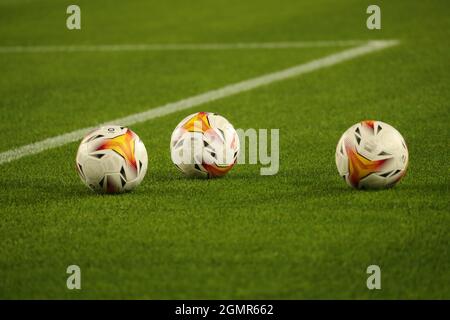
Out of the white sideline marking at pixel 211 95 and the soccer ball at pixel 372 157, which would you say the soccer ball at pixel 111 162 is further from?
the white sideline marking at pixel 211 95

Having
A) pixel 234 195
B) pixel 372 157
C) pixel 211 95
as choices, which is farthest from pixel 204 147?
pixel 211 95

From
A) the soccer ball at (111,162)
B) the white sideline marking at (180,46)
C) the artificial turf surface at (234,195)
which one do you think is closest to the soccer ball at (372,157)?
the artificial turf surface at (234,195)

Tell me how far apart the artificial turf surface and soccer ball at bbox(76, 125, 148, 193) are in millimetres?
113

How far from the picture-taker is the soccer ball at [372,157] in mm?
6707

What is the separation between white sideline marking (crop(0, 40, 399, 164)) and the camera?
29.1ft

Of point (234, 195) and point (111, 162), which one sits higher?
point (111, 162)

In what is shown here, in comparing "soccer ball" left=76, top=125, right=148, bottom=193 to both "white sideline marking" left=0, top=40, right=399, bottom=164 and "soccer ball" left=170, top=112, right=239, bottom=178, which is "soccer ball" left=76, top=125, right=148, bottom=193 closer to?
"soccer ball" left=170, top=112, right=239, bottom=178

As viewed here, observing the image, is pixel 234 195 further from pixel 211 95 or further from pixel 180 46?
pixel 180 46

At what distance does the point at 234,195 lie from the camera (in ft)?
22.6

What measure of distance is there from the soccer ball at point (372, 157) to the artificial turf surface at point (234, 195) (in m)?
0.10

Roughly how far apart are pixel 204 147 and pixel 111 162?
2.52ft
